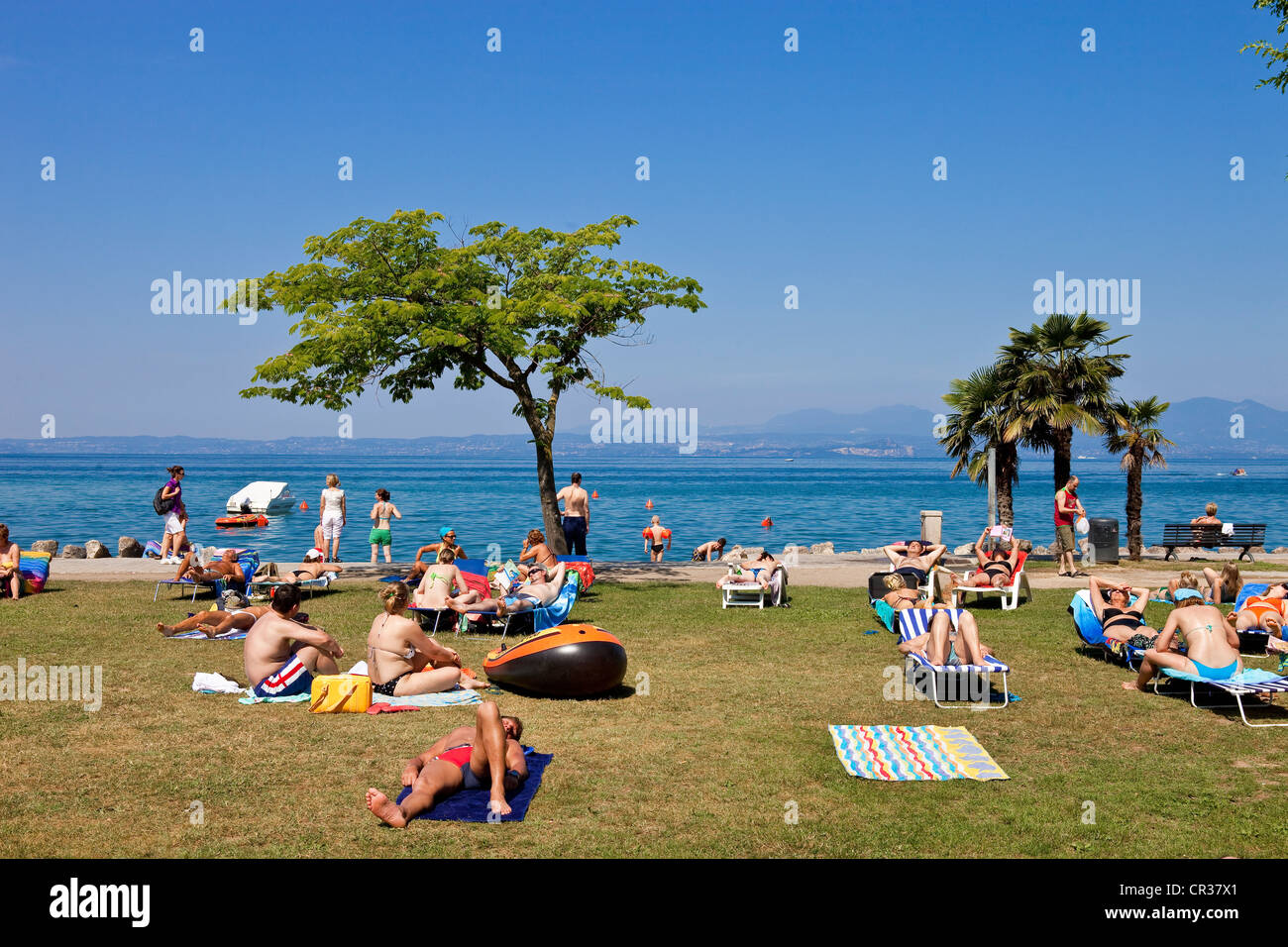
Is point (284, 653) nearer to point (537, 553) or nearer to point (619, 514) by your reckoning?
point (537, 553)

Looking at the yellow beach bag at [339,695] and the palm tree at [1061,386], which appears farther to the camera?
the palm tree at [1061,386]

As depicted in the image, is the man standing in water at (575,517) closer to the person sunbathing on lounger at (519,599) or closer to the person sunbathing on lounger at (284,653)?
the person sunbathing on lounger at (519,599)

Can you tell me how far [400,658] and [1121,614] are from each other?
7856 mm

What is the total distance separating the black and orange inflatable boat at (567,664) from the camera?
910cm

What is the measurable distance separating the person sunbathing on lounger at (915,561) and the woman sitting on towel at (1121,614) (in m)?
2.51

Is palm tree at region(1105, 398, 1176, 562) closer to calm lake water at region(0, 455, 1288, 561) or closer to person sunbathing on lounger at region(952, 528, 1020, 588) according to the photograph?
person sunbathing on lounger at region(952, 528, 1020, 588)

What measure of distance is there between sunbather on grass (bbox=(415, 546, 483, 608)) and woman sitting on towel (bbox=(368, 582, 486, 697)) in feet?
11.2

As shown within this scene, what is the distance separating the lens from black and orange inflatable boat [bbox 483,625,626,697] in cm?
910

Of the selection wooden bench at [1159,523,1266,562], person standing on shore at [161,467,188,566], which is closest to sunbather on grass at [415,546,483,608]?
person standing on shore at [161,467,188,566]

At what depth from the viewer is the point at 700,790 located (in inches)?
261

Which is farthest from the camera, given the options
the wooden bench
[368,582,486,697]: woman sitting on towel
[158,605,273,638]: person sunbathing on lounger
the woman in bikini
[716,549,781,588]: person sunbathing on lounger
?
the wooden bench

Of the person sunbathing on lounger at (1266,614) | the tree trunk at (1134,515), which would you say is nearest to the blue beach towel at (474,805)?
the person sunbathing on lounger at (1266,614)
